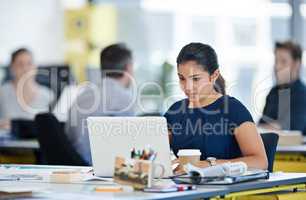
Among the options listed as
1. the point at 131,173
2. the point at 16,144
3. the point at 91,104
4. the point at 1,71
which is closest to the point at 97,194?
the point at 131,173

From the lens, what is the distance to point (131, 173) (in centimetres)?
324

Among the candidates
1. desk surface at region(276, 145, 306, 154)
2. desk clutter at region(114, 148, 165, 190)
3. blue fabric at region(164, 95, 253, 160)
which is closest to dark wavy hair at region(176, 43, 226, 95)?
blue fabric at region(164, 95, 253, 160)

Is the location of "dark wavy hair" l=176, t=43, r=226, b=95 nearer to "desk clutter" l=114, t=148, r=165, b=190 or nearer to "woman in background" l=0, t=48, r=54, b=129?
"desk clutter" l=114, t=148, r=165, b=190

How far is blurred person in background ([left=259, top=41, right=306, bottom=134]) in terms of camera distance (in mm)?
6621

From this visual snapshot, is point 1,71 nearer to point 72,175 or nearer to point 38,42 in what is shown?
point 38,42

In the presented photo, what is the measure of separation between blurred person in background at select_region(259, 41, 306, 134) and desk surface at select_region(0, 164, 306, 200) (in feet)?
9.63

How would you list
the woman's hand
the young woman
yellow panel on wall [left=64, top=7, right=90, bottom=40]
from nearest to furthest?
the woman's hand
the young woman
yellow panel on wall [left=64, top=7, right=90, bottom=40]

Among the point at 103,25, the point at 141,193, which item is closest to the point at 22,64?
the point at 103,25

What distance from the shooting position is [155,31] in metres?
9.94

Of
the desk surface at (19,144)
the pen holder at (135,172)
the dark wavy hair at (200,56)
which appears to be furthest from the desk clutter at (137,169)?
the desk surface at (19,144)

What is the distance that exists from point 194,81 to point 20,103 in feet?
13.6

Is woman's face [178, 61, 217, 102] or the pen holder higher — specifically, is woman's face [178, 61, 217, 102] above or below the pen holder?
above

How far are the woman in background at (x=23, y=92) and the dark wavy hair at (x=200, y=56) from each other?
384 cm

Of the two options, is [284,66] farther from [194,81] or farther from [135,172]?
[135,172]
